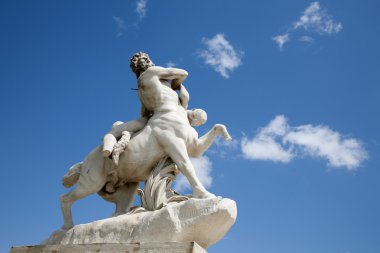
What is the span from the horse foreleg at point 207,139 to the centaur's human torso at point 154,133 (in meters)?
0.13

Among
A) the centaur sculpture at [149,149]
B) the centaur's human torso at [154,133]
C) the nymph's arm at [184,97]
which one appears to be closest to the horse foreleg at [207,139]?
the centaur sculpture at [149,149]

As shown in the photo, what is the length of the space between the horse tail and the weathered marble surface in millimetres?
1272

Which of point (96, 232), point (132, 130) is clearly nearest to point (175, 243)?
point (96, 232)

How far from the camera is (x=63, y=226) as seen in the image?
712cm

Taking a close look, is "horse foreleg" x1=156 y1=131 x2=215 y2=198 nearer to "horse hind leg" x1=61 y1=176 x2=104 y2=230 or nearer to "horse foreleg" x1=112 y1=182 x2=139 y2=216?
"horse foreleg" x1=112 y1=182 x2=139 y2=216

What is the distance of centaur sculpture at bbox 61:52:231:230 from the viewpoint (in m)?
7.08

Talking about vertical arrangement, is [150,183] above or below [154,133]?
below

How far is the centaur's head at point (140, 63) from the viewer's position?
7.96 meters

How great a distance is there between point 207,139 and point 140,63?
1.75 meters

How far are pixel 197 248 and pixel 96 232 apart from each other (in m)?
1.60

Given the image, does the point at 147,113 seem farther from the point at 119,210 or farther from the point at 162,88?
the point at 119,210

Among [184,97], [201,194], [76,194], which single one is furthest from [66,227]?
[184,97]

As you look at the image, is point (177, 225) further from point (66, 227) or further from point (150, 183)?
point (66, 227)

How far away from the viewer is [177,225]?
6160mm
